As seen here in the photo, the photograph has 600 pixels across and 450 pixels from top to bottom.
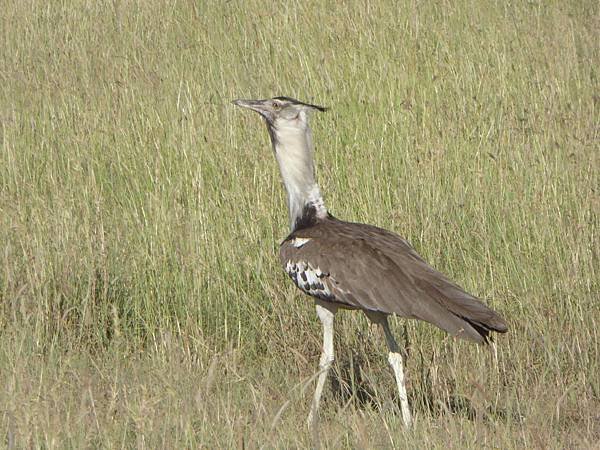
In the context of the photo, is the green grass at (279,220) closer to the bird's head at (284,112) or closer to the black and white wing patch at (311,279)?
the black and white wing patch at (311,279)

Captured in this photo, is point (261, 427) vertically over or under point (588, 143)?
under

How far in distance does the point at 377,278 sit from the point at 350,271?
5.0 inches

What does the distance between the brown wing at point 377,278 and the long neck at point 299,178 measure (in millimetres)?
120

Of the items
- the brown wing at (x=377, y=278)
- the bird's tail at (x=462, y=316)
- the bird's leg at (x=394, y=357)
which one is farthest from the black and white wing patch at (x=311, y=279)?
the bird's tail at (x=462, y=316)

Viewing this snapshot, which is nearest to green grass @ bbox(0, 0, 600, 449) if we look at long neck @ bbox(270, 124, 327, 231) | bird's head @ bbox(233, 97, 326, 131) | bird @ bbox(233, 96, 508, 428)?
bird @ bbox(233, 96, 508, 428)

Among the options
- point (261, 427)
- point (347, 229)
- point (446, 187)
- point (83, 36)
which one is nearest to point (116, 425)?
point (261, 427)

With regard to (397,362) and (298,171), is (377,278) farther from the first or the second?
(298,171)

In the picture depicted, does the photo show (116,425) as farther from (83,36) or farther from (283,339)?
(83,36)

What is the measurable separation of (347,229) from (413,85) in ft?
6.49

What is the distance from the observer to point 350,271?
4.18 metres

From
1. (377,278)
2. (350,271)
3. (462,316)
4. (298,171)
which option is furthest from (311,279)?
(462,316)

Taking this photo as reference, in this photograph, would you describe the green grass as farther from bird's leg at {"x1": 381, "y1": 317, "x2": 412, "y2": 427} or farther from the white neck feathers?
the white neck feathers

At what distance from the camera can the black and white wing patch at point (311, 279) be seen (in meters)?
4.23

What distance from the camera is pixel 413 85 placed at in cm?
613
